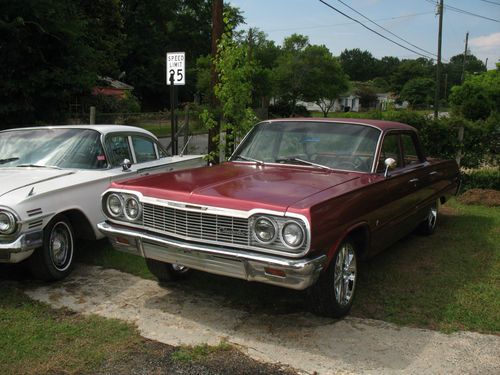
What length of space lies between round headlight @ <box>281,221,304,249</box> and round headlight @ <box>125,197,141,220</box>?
53.1 inches

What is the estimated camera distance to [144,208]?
→ 4.15 meters

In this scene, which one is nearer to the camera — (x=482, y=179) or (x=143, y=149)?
(x=143, y=149)

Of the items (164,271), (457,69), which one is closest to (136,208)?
(164,271)

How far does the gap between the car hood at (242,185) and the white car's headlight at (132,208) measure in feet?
0.34

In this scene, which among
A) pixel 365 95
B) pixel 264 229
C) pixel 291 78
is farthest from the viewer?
pixel 365 95

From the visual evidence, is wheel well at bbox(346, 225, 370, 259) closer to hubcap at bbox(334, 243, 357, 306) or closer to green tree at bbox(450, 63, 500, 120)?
hubcap at bbox(334, 243, 357, 306)

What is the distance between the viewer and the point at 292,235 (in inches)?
139

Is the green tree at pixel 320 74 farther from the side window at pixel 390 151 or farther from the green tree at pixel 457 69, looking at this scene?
the green tree at pixel 457 69

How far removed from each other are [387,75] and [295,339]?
133018 mm

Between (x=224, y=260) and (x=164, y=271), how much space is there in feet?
4.38

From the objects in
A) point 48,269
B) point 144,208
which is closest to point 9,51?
point 48,269

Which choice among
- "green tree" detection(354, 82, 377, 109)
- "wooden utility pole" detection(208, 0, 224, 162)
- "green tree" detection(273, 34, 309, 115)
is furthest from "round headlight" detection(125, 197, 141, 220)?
"green tree" detection(354, 82, 377, 109)

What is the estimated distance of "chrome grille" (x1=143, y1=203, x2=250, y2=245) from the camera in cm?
370

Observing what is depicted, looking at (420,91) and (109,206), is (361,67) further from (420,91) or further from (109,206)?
(109,206)
